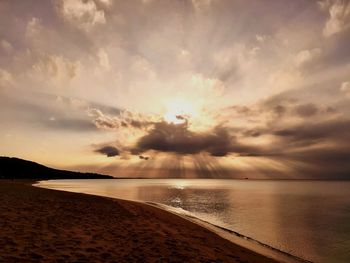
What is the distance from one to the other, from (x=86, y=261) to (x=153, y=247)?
4.73m

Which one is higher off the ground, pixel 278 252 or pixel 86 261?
pixel 86 261

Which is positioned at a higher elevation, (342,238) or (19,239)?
(19,239)

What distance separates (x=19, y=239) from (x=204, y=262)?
8.55 metres

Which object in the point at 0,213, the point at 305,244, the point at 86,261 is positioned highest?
the point at 0,213

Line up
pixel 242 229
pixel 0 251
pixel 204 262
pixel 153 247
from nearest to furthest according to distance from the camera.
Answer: pixel 0 251, pixel 204 262, pixel 153 247, pixel 242 229

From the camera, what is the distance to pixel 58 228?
16.3 meters

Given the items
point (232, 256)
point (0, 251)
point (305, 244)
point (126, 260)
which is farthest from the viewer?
point (305, 244)

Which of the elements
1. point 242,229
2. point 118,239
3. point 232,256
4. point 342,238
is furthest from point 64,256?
point 342,238

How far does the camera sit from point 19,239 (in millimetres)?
12625

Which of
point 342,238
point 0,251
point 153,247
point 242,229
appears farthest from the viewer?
point 242,229

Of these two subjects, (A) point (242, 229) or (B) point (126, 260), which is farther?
(A) point (242, 229)

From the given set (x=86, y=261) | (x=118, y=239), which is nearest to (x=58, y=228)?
(x=118, y=239)

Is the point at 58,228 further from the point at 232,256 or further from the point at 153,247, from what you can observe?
the point at 232,256

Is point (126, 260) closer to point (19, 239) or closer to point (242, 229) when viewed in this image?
point (19, 239)
